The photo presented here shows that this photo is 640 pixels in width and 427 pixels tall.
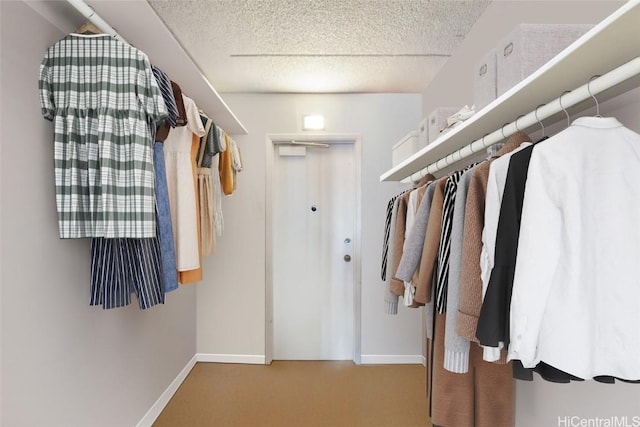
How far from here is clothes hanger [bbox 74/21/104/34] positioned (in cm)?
123

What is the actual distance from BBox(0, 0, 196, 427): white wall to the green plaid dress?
0.08 m

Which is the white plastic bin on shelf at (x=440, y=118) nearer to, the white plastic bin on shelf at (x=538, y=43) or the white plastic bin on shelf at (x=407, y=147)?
the white plastic bin on shelf at (x=407, y=147)

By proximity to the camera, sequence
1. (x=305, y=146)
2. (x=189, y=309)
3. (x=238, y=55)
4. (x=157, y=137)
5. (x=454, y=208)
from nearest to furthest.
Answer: (x=454, y=208) → (x=157, y=137) → (x=238, y=55) → (x=189, y=309) → (x=305, y=146)

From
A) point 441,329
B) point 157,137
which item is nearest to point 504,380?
point 441,329

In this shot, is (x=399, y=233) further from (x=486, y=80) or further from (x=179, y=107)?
(x=179, y=107)

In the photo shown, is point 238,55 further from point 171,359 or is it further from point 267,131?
point 171,359

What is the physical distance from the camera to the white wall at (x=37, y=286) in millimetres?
1054

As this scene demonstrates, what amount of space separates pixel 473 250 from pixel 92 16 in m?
1.56

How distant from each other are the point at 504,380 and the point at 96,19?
204 cm

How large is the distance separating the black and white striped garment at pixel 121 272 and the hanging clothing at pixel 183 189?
0.19 meters

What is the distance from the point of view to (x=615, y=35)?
0.65 metres

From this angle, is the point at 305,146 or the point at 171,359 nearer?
the point at 171,359

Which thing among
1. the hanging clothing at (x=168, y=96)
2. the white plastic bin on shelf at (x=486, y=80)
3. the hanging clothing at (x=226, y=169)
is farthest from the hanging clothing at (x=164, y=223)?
the white plastic bin on shelf at (x=486, y=80)

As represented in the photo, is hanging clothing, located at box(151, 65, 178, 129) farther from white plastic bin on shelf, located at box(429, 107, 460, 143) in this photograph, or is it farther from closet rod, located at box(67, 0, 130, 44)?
white plastic bin on shelf, located at box(429, 107, 460, 143)
